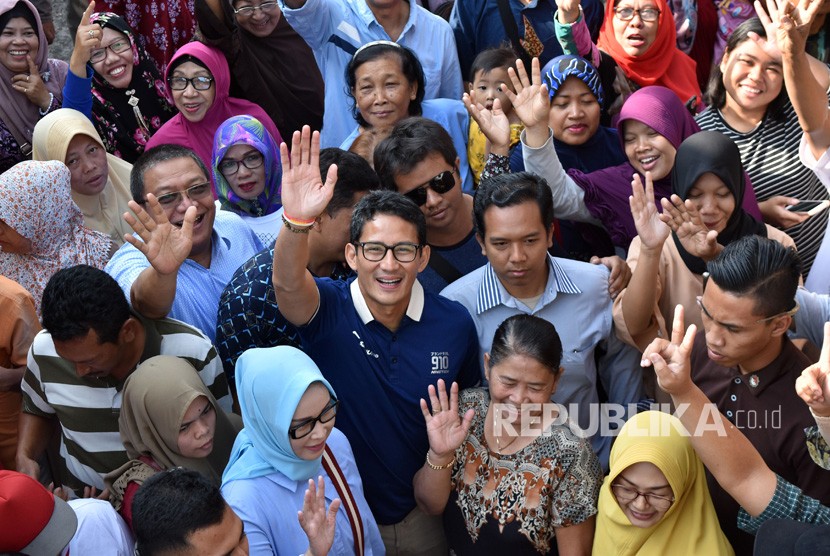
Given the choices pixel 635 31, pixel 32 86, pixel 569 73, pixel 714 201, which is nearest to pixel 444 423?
pixel 714 201

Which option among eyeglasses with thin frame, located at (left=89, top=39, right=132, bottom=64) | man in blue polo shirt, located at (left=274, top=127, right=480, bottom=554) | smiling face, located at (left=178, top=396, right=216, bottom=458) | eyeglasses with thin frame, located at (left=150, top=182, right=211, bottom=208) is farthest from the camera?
eyeglasses with thin frame, located at (left=89, top=39, right=132, bottom=64)

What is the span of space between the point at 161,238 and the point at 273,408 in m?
0.87

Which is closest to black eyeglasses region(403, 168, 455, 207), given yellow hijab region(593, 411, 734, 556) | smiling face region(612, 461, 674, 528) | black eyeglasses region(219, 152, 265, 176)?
black eyeglasses region(219, 152, 265, 176)

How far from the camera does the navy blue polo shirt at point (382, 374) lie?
313cm

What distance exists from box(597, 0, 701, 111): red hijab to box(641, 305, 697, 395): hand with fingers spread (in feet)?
8.91

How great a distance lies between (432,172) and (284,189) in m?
0.90

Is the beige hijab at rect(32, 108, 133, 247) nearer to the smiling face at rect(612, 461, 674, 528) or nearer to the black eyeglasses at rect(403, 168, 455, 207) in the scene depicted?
the black eyeglasses at rect(403, 168, 455, 207)

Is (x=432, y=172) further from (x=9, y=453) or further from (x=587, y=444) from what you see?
(x=9, y=453)

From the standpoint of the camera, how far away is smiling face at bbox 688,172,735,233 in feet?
11.6

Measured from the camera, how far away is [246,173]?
416cm

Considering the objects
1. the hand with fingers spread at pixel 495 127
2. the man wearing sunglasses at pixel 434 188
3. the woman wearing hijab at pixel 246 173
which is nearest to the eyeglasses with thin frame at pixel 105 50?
the woman wearing hijab at pixel 246 173

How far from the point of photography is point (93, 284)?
3088 mm

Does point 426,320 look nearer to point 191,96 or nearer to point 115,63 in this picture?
point 191,96

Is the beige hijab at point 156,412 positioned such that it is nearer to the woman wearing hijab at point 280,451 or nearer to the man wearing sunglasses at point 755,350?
the woman wearing hijab at point 280,451
